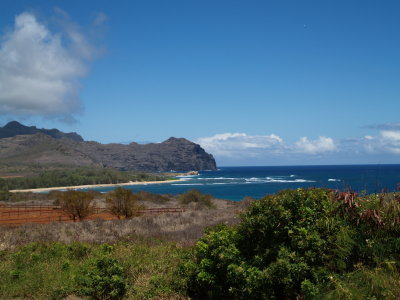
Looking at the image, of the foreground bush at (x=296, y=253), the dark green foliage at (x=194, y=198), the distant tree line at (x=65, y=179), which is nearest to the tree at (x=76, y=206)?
the dark green foliage at (x=194, y=198)

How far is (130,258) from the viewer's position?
32.2 feet

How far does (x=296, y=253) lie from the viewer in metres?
6.87

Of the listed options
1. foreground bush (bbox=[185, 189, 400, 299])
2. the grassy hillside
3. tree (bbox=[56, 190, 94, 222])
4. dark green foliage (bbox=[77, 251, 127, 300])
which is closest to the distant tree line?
tree (bbox=[56, 190, 94, 222])

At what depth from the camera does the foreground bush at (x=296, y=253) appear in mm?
6621

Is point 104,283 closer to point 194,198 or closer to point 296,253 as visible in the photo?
point 296,253

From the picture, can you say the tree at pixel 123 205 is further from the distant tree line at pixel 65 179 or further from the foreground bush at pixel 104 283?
the distant tree line at pixel 65 179

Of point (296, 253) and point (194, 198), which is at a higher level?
point (296, 253)

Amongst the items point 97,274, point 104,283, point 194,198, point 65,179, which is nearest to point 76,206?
point 194,198

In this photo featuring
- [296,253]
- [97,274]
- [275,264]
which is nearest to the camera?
[275,264]

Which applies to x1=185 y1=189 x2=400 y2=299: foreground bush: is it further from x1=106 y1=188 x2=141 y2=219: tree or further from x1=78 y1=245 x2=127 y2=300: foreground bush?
x1=106 y1=188 x2=141 y2=219: tree

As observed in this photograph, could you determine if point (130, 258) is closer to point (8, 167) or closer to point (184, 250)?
point (184, 250)

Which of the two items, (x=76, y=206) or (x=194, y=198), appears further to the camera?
(x=194, y=198)

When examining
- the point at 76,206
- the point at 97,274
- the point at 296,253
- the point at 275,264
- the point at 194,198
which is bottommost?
the point at 194,198

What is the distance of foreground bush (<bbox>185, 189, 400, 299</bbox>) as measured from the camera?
21.7 feet
